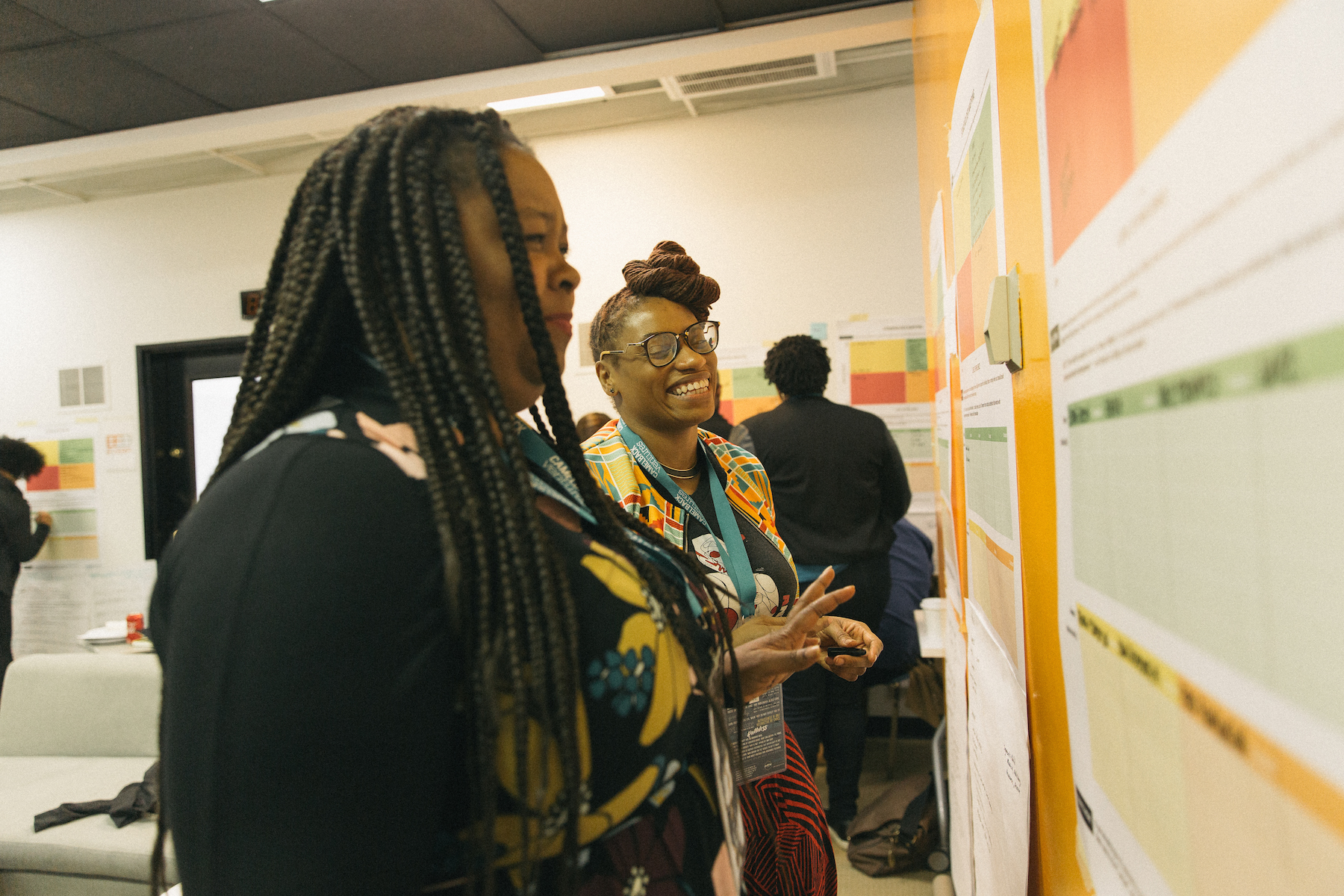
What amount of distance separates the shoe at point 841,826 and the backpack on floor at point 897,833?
0.09m

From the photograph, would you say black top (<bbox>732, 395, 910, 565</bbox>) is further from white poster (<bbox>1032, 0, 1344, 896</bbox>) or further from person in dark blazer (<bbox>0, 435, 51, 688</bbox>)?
person in dark blazer (<bbox>0, 435, 51, 688</bbox>)

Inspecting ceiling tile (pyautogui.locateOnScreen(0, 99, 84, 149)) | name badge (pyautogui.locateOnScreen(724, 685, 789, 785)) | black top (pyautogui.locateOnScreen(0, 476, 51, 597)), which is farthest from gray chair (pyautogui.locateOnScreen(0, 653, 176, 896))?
ceiling tile (pyautogui.locateOnScreen(0, 99, 84, 149))

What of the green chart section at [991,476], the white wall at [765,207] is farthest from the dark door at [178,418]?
the green chart section at [991,476]

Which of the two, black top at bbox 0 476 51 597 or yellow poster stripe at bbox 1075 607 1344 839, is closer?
yellow poster stripe at bbox 1075 607 1344 839

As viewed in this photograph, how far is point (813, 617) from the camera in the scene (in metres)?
0.99

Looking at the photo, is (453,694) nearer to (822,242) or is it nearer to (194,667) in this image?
(194,667)

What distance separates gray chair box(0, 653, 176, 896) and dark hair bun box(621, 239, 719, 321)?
229 centimetres

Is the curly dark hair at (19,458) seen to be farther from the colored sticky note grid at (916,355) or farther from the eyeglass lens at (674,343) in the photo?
the colored sticky note grid at (916,355)

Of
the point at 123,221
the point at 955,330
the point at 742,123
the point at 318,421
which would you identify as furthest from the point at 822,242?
the point at 123,221

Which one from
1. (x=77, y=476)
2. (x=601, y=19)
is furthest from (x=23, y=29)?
(x=77, y=476)

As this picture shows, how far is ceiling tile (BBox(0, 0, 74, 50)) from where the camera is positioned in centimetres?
280

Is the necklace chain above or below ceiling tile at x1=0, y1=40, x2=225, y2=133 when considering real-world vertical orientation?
below

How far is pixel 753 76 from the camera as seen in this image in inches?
141

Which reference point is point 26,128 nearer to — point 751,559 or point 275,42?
point 275,42
